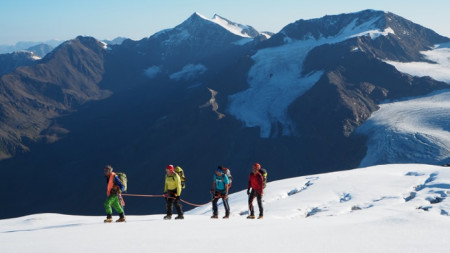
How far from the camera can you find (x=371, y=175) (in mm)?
33938

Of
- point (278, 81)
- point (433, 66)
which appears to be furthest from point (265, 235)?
point (433, 66)

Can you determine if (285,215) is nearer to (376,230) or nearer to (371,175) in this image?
(376,230)

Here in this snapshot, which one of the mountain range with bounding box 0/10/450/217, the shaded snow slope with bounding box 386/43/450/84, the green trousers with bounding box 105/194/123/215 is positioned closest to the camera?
the green trousers with bounding box 105/194/123/215

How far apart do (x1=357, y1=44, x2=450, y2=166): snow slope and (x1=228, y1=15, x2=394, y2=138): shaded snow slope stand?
29.5 m

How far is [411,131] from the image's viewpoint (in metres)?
106

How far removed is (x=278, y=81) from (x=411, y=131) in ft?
216

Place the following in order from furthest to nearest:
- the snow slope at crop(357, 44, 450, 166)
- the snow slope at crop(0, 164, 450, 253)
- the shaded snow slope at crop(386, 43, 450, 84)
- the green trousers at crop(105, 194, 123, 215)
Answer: the shaded snow slope at crop(386, 43, 450, 84) < the snow slope at crop(357, 44, 450, 166) < the green trousers at crop(105, 194, 123, 215) < the snow slope at crop(0, 164, 450, 253)

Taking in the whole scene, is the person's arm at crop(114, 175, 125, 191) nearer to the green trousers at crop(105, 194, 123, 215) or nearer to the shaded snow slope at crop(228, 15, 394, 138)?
the green trousers at crop(105, 194, 123, 215)

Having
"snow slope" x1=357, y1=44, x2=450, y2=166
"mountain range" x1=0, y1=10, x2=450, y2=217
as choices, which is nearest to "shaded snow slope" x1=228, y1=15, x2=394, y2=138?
"mountain range" x1=0, y1=10, x2=450, y2=217

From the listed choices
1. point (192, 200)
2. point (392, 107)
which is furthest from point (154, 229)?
point (392, 107)

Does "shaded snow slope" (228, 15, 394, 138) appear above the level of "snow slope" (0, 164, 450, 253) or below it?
above

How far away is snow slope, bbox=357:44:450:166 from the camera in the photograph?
325ft

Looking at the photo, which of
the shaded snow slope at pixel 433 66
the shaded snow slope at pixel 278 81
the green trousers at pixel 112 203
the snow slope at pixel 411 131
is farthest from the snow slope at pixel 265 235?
the shaded snow slope at pixel 433 66

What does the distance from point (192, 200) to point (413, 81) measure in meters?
89.9
